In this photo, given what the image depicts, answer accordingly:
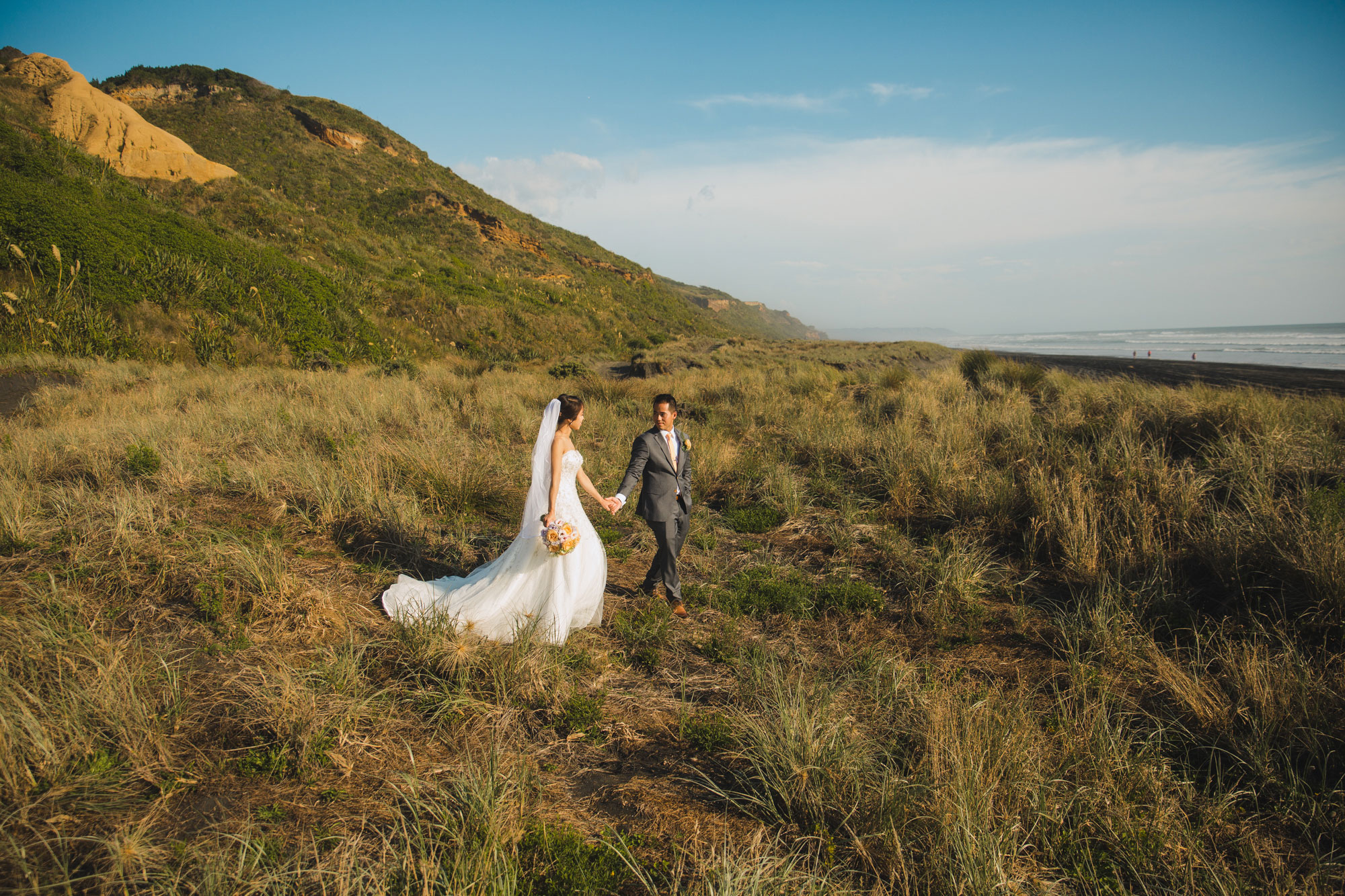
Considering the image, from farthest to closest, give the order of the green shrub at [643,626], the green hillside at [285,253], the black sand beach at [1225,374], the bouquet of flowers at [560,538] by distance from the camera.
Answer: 1. the black sand beach at [1225,374]
2. the green hillside at [285,253]
3. the green shrub at [643,626]
4. the bouquet of flowers at [560,538]

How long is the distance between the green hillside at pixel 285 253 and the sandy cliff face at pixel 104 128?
2.54 feet

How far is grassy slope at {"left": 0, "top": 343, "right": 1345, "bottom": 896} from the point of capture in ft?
7.29

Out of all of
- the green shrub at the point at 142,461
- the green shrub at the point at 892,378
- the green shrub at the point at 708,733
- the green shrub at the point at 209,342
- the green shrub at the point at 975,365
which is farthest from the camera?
the green shrub at the point at 975,365

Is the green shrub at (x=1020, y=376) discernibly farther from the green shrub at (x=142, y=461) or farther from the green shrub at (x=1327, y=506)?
the green shrub at (x=142, y=461)

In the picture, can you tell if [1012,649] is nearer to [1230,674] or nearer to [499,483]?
[1230,674]

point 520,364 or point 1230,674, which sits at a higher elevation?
point 520,364

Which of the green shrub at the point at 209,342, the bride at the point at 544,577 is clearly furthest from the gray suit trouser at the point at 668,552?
the green shrub at the point at 209,342

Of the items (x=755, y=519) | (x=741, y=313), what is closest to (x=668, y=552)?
(x=755, y=519)

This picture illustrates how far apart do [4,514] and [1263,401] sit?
13.7 m

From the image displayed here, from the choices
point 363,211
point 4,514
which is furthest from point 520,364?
point 363,211

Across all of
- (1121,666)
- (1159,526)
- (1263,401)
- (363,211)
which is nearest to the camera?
(1121,666)

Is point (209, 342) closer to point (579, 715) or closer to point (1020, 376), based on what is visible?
point (579, 715)

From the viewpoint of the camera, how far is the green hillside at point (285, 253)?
13.7 metres

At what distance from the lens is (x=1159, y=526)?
210 inches
